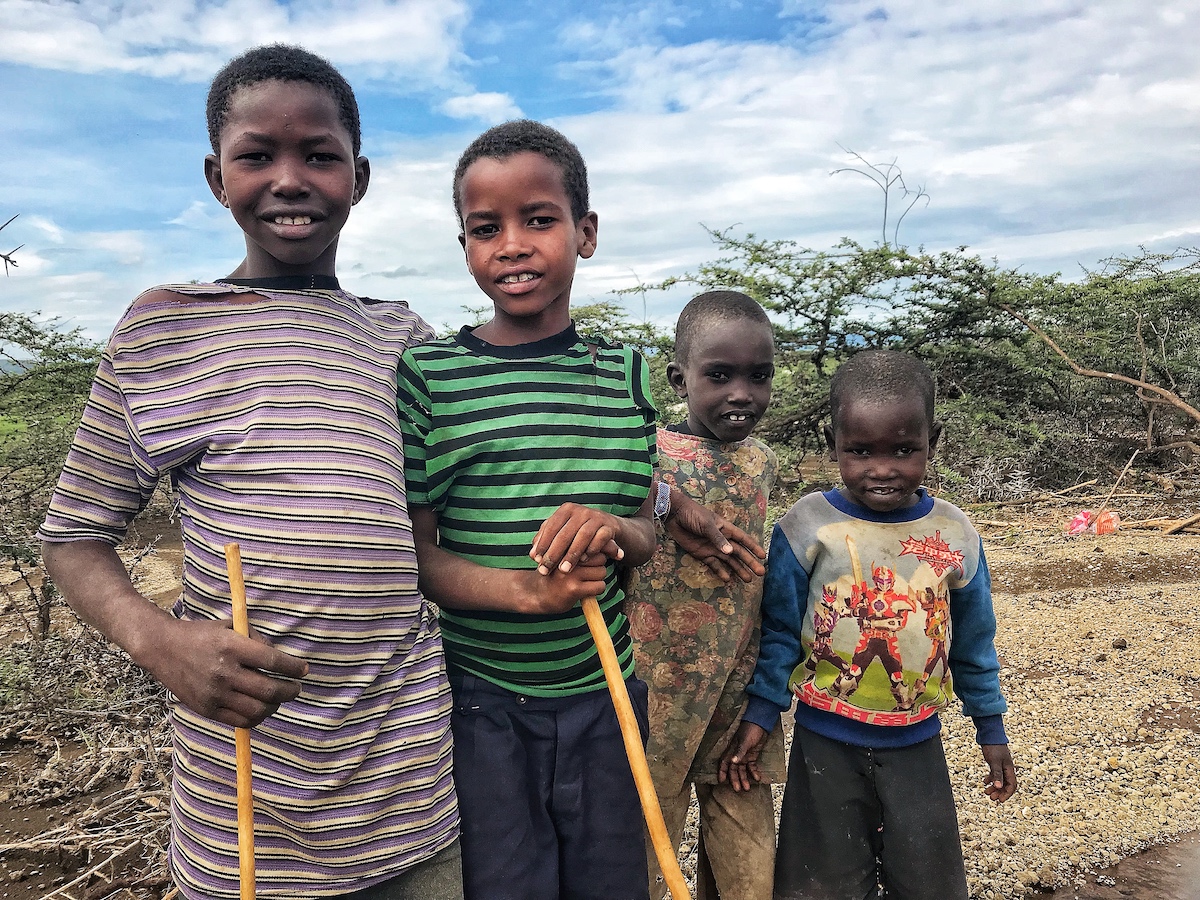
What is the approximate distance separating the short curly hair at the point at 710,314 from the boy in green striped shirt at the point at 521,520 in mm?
672

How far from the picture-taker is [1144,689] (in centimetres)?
375

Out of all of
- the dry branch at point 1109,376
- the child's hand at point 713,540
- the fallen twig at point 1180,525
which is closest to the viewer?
the child's hand at point 713,540

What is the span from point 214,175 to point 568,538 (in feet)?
2.90

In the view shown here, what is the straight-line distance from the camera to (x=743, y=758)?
195 centimetres

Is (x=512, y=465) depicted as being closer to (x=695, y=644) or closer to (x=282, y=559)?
(x=282, y=559)

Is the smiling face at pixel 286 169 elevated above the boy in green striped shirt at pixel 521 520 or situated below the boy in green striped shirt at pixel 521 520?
above

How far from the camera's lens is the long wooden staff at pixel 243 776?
1098 millimetres

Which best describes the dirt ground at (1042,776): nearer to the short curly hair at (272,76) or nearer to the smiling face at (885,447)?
the smiling face at (885,447)

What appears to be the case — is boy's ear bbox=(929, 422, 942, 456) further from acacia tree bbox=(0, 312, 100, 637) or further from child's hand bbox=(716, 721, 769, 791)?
acacia tree bbox=(0, 312, 100, 637)

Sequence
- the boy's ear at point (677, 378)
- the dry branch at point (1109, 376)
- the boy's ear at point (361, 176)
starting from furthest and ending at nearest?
the dry branch at point (1109, 376) → the boy's ear at point (677, 378) → the boy's ear at point (361, 176)

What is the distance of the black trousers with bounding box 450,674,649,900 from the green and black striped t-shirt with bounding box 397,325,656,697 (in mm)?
46

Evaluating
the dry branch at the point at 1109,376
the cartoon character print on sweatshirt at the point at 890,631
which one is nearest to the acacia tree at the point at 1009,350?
the dry branch at the point at 1109,376

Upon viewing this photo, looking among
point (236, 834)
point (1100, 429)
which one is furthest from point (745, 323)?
point (1100, 429)

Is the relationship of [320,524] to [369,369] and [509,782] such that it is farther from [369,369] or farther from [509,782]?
[509,782]
